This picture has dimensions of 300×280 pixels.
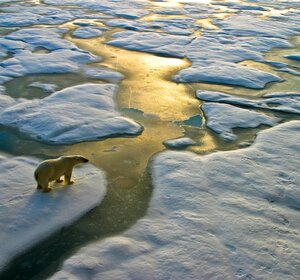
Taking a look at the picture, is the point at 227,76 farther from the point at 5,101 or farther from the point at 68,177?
the point at 68,177

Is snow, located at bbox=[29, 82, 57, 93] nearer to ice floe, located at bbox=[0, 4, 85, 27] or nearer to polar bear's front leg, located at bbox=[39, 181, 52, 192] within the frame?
polar bear's front leg, located at bbox=[39, 181, 52, 192]

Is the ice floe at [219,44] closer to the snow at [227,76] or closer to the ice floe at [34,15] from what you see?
the snow at [227,76]

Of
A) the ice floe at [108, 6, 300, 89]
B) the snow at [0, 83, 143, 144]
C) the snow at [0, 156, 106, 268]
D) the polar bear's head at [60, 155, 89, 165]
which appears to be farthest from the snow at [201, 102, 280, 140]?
the polar bear's head at [60, 155, 89, 165]

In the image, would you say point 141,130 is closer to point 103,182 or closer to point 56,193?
point 103,182

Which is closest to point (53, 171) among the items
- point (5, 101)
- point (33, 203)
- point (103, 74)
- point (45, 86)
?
point (33, 203)

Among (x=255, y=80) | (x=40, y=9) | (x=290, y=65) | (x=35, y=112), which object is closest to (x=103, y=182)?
(x=35, y=112)
